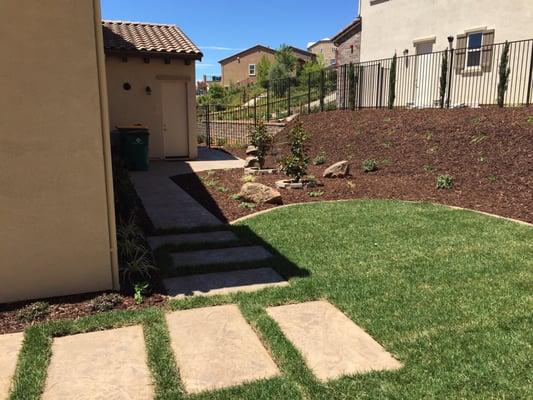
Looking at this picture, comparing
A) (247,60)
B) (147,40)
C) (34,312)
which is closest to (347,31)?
(147,40)

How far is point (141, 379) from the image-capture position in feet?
9.67

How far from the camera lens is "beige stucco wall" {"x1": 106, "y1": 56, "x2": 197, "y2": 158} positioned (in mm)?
12773

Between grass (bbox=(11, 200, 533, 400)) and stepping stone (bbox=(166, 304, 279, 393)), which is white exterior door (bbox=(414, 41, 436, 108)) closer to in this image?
grass (bbox=(11, 200, 533, 400))

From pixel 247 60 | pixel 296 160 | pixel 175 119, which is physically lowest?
pixel 296 160

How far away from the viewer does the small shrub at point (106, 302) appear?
157 inches

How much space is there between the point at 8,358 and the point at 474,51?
16063 mm

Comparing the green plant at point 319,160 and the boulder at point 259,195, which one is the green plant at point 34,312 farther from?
the green plant at point 319,160

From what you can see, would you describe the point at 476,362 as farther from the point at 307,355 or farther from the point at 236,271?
the point at 236,271

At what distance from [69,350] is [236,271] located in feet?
6.44

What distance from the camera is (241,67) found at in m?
Result: 60.5

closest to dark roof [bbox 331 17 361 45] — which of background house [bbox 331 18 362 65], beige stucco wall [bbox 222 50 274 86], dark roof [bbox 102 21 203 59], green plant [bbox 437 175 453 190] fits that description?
background house [bbox 331 18 362 65]

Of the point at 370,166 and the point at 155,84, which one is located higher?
the point at 155,84

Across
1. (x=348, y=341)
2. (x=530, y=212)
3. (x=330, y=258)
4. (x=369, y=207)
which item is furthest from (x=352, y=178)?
(x=348, y=341)

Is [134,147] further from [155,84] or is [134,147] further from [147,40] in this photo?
[147,40]
